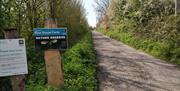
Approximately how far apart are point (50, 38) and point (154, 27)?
18594mm

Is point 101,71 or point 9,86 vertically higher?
point 9,86

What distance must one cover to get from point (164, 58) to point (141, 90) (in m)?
8.35

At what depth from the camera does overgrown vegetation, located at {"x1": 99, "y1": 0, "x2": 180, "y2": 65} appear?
2012 cm

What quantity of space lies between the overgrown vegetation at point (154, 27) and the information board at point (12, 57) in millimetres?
12046

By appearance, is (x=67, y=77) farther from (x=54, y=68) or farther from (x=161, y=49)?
(x=161, y=49)

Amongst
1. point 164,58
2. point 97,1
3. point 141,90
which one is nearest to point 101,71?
point 141,90

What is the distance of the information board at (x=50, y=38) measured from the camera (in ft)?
28.5

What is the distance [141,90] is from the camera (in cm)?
1106

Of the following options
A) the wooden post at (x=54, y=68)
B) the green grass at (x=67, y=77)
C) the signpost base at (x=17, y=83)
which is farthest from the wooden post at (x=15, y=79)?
the wooden post at (x=54, y=68)

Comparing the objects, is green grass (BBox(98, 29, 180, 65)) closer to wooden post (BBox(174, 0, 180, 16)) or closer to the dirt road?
the dirt road

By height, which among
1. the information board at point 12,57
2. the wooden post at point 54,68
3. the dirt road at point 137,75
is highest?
the information board at point 12,57

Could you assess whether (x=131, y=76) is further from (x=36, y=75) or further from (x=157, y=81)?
(x=36, y=75)

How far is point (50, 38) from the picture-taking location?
8766 mm

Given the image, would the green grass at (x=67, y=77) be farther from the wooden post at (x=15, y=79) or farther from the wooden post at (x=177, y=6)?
the wooden post at (x=177, y=6)
